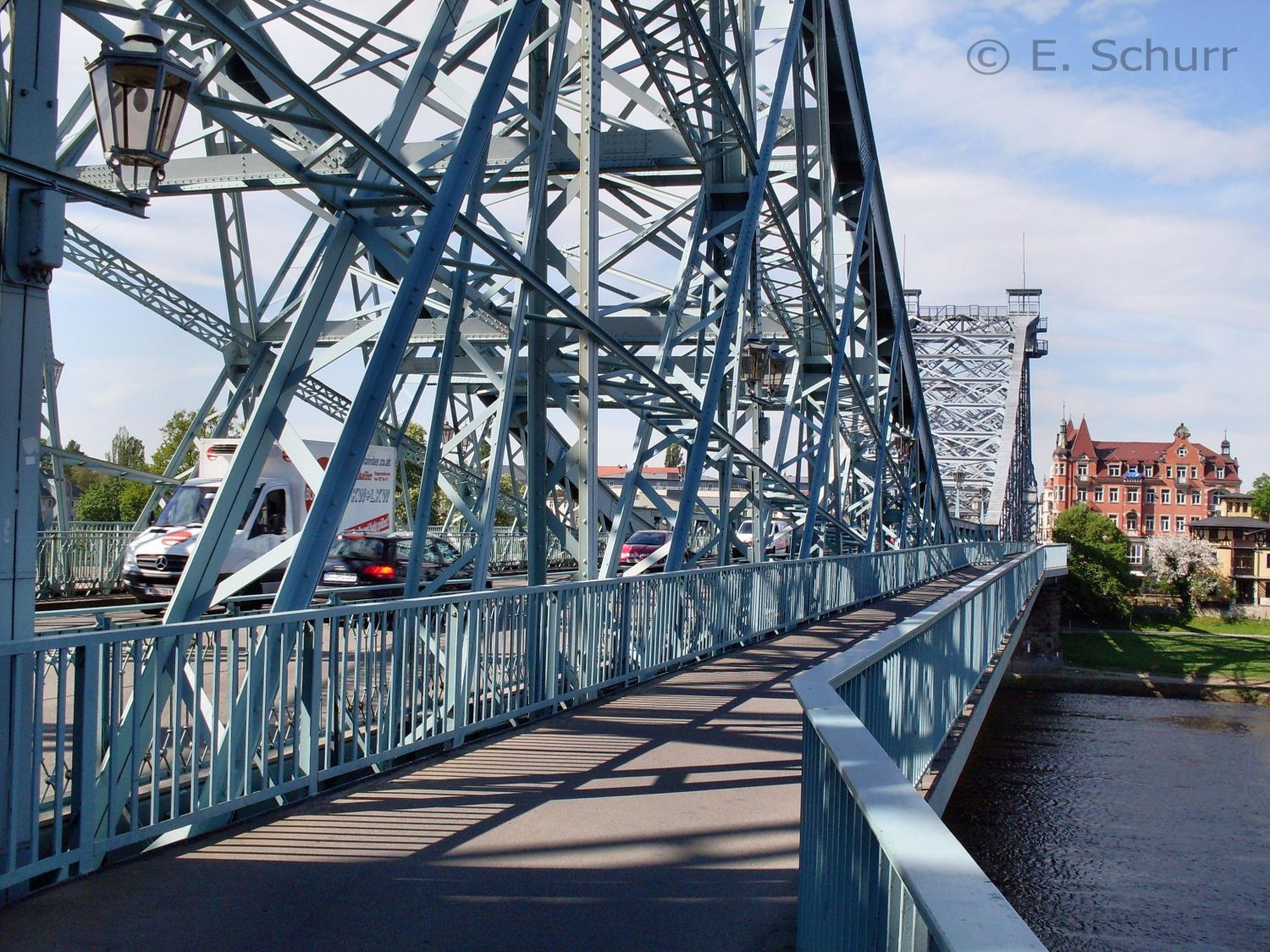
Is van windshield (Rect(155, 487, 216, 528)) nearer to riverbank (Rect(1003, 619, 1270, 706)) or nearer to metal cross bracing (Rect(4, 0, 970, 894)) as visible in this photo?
metal cross bracing (Rect(4, 0, 970, 894))

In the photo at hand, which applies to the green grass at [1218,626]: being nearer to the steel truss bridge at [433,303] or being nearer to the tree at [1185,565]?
the tree at [1185,565]

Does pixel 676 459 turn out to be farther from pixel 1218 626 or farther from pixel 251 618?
pixel 251 618

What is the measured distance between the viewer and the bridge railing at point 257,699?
15.8 feet

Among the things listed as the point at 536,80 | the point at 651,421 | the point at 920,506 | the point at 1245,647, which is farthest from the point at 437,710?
the point at 1245,647

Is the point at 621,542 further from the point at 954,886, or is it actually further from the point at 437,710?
the point at 954,886

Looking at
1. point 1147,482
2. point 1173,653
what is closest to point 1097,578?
point 1173,653

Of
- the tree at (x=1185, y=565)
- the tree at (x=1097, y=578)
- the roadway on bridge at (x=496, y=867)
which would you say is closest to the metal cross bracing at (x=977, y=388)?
the tree at (x=1097, y=578)

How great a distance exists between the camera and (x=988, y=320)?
78.5 m

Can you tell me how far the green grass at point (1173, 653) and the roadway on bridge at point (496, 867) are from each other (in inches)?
1988

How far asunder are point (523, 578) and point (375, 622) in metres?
18.7

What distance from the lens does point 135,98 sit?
5.38m

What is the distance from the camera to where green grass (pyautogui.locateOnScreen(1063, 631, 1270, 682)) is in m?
53.9

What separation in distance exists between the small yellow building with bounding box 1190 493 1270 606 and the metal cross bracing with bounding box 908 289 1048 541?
30531 millimetres

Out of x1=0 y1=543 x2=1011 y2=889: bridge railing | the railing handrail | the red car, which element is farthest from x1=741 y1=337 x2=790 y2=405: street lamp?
the red car
